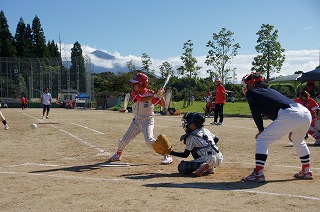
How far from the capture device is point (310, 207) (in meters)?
4.52

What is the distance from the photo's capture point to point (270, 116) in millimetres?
6172

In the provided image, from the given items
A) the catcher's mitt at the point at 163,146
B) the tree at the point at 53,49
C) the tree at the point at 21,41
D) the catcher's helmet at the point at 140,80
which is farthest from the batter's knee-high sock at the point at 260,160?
the tree at the point at 53,49

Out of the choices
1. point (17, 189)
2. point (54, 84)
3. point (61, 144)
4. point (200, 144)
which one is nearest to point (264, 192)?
point (200, 144)

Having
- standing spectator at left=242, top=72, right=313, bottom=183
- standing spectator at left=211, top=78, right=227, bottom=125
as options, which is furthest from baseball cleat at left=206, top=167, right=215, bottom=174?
standing spectator at left=211, top=78, right=227, bottom=125

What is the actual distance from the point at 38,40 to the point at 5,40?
9025 millimetres

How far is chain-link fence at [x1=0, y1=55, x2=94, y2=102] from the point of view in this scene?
6600 centimetres

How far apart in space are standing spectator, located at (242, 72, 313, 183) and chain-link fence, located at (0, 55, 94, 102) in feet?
200

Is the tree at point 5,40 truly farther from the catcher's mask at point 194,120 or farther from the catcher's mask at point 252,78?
the catcher's mask at point 252,78

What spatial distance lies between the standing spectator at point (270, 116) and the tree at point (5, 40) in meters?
93.8

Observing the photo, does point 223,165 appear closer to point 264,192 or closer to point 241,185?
point 241,185

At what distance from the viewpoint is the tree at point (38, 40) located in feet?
323

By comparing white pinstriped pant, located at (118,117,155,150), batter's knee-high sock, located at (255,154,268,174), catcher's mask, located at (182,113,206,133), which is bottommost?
batter's knee-high sock, located at (255,154,268,174)

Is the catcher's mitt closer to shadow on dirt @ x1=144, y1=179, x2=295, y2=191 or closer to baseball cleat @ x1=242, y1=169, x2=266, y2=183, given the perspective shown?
shadow on dirt @ x1=144, y1=179, x2=295, y2=191

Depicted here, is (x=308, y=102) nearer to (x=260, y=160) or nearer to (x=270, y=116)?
(x=270, y=116)
